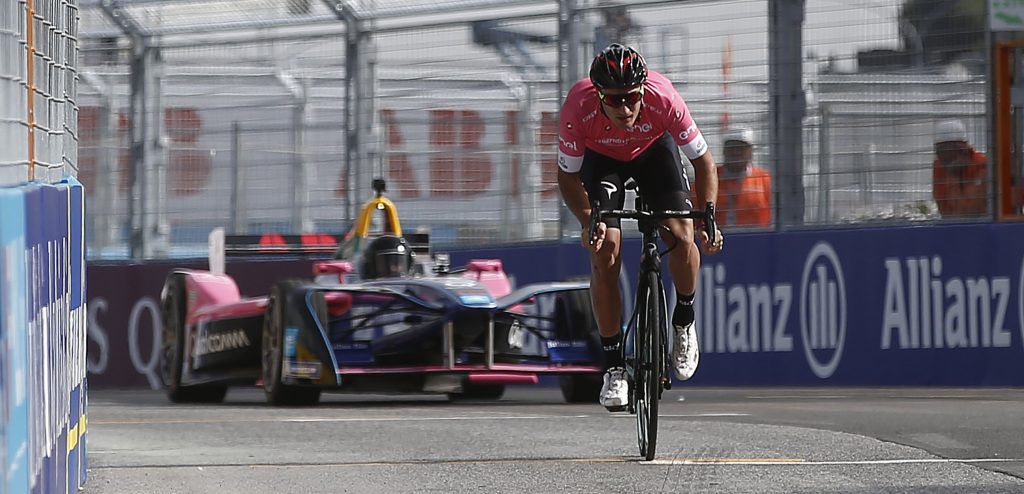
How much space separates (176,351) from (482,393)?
2194 mm

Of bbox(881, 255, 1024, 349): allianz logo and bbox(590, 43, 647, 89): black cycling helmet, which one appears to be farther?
bbox(881, 255, 1024, 349): allianz logo

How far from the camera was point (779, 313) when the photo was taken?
12164mm

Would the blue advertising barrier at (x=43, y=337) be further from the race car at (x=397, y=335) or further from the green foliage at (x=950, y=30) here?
the green foliage at (x=950, y=30)

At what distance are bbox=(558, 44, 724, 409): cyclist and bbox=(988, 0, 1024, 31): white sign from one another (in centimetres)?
515

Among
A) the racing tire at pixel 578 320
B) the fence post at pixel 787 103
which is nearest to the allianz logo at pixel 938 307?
the fence post at pixel 787 103

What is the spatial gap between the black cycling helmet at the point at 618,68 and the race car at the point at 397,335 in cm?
440

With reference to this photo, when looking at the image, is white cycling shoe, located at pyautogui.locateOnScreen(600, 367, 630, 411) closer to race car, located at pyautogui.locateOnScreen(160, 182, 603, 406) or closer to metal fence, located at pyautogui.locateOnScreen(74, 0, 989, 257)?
race car, located at pyautogui.locateOnScreen(160, 182, 603, 406)

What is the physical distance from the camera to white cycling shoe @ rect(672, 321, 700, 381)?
6939 mm

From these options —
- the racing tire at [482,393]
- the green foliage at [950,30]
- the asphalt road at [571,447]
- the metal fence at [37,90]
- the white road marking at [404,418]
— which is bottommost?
the racing tire at [482,393]

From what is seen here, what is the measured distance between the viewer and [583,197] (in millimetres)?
7066

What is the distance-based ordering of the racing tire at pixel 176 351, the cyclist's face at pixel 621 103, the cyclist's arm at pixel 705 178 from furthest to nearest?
1. the racing tire at pixel 176 351
2. the cyclist's arm at pixel 705 178
3. the cyclist's face at pixel 621 103

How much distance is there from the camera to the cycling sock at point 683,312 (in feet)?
23.1

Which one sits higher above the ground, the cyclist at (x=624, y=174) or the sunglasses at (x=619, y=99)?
the sunglasses at (x=619, y=99)

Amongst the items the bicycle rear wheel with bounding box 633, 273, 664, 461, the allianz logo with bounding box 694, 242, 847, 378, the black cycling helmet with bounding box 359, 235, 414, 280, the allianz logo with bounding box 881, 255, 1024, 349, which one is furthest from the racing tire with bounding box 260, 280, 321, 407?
the bicycle rear wheel with bounding box 633, 273, 664, 461
